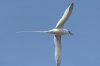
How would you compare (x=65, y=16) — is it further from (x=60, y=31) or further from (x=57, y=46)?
(x=57, y=46)

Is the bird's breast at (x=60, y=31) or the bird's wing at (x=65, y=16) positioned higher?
the bird's wing at (x=65, y=16)

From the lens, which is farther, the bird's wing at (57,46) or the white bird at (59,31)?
the white bird at (59,31)

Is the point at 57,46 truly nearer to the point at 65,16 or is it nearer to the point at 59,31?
the point at 59,31

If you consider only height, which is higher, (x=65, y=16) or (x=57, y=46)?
(x=65, y=16)

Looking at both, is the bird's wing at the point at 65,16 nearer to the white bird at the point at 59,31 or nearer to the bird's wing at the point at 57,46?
the white bird at the point at 59,31

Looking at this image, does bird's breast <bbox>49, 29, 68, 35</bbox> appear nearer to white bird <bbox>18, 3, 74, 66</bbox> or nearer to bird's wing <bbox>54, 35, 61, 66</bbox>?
white bird <bbox>18, 3, 74, 66</bbox>

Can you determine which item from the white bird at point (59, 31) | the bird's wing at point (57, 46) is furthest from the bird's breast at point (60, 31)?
the bird's wing at point (57, 46)

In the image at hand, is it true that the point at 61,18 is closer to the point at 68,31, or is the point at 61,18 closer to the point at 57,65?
the point at 68,31

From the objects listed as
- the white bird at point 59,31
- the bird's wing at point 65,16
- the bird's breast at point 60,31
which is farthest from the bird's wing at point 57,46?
the bird's wing at point 65,16

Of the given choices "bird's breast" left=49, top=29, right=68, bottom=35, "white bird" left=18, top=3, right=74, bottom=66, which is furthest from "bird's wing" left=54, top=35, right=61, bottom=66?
"bird's breast" left=49, top=29, right=68, bottom=35

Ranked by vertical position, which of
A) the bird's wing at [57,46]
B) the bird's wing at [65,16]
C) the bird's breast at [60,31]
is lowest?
the bird's wing at [57,46]

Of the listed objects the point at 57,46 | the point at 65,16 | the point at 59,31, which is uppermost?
the point at 65,16

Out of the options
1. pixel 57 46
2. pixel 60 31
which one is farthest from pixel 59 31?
pixel 57 46

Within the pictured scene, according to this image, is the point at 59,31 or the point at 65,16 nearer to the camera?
the point at 59,31
